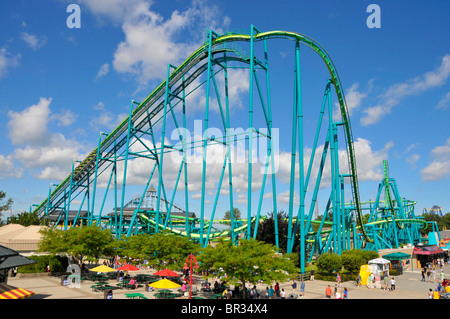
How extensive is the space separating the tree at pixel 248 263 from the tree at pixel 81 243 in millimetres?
11564

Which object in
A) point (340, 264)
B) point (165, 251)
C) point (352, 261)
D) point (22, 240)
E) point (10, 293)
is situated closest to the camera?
point (10, 293)

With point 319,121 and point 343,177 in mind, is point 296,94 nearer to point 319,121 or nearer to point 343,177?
point 319,121

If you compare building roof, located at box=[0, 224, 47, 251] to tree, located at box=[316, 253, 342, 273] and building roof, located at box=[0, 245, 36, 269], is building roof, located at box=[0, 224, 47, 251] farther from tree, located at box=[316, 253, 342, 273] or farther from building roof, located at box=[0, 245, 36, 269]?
tree, located at box=[316, 253, 342, 273]

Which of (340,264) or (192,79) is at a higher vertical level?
(192,79)

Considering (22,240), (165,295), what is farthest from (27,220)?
(165,295)

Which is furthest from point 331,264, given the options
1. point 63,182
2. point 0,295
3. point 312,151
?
point 63,182

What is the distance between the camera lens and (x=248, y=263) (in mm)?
17344

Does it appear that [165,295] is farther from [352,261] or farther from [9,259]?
[352,261]

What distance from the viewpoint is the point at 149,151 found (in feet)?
123

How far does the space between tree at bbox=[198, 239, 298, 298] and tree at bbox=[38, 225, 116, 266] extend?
455 inches

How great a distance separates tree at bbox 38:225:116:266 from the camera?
84.3ft

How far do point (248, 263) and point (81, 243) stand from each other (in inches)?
615

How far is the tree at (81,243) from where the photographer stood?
25703 millimetres
